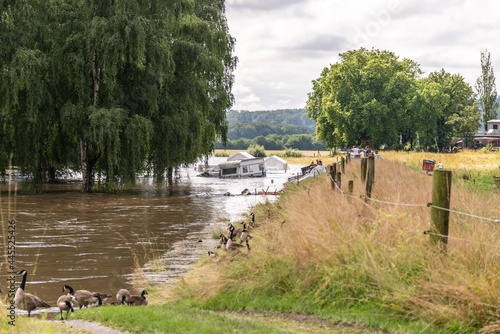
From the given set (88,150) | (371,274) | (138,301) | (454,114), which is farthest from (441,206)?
(454,114)

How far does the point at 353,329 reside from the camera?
626cm

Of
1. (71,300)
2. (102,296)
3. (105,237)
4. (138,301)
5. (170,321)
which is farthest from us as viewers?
(105,237)

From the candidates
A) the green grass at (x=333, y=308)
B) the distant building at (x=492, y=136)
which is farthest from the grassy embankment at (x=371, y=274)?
the distant building at (x=492, y=136)

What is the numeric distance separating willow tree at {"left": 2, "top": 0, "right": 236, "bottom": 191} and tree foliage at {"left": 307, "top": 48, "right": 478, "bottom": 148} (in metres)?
39.8

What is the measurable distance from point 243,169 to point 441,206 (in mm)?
59025

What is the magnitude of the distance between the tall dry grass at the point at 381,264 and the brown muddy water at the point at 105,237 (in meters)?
2.80

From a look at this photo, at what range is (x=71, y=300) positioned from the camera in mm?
8648

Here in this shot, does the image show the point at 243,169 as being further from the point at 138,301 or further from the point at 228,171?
the point at 138,301

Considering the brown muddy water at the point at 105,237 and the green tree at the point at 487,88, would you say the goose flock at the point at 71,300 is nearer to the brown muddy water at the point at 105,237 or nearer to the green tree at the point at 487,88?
the brown muddy water at the point at 105,237

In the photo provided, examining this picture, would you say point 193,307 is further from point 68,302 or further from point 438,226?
point 438,226

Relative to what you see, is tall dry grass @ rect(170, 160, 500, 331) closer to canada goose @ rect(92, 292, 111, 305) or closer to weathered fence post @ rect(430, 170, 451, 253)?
weathered fence post @ rect(430, 170, 451, 253)

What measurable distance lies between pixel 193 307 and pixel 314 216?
263cm

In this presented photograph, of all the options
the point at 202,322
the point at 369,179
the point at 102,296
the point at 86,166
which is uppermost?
the point at 369,179

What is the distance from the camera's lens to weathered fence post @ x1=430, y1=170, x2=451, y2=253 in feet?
22.3
